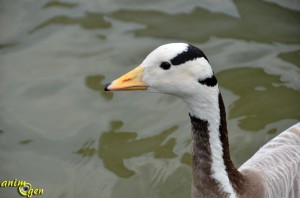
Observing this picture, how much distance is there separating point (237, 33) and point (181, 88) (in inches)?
147

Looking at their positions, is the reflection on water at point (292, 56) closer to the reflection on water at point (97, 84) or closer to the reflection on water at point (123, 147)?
the reflection on water at point (123, 147)

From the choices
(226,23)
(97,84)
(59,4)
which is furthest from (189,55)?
(59,4)

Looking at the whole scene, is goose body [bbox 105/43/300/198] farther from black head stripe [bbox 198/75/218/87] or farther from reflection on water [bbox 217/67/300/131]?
reflection on water [bbox 217/67/300/131]

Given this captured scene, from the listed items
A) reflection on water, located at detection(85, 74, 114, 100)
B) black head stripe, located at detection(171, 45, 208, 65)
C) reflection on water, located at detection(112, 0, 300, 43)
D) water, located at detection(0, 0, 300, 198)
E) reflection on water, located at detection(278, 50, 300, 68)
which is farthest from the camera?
reflection on water, located at detection(112, 0, 300, 43)

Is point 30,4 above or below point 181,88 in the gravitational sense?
below

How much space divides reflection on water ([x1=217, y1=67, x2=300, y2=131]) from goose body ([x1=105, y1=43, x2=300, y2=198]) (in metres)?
1.60

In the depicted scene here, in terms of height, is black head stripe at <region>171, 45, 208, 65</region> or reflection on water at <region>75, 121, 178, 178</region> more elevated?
black head stripe at <region>171, 45, 208, 65</region>

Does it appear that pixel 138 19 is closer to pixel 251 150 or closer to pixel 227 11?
pixel 227 11

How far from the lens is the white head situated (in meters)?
Answer: 3.75

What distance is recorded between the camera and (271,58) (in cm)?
695

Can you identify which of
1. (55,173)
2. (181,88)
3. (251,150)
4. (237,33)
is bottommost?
(55,173)

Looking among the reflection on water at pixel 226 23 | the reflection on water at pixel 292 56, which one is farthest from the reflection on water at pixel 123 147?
the reflection on water at pixel 292 56

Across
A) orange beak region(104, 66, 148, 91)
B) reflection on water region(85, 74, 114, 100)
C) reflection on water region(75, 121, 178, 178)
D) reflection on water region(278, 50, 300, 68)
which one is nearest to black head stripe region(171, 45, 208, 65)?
orange beak region(104, 66, 148, 91)

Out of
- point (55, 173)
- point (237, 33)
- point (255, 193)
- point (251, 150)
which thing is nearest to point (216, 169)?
point (255, 193)
